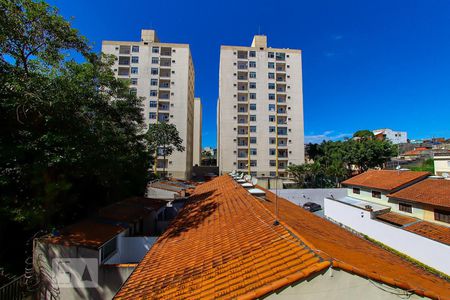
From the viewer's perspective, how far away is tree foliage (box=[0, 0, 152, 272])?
8.89 meters

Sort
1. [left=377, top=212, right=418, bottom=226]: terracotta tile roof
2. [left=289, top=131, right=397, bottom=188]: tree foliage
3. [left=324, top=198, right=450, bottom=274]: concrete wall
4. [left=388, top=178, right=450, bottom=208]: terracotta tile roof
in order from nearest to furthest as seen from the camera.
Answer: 1. [left=324, top=198, right=450, bottom=274]: concrete wall
2. [left=388, top=178, right=450, bottom=208]: terracotta tile roof
3. [left=377, top=212, right=418, bottom=226]: terracotta tile roof
4. [left=289, top=131, right=397, bottom=188]: tree foliage

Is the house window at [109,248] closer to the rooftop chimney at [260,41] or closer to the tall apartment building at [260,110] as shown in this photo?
the tall apartment building at [260,110]

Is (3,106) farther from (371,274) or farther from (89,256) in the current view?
(371,274)

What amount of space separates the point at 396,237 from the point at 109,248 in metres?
19.2

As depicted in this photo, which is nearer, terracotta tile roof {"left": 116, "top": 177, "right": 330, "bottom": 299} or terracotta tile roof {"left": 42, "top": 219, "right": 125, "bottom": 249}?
terracotta tile roof {"left": 116, "top": 177, "right": 330, "bottom": 299}

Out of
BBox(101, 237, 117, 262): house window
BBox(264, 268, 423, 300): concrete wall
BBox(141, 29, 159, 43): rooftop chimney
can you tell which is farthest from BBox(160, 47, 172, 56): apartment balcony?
BBox(264, 268, 423, 300): concrete wall

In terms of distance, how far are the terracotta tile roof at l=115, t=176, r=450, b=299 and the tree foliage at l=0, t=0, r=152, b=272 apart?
6699 mm

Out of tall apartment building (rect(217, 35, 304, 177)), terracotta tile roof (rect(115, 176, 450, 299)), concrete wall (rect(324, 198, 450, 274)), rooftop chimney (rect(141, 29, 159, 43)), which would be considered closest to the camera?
terracotta tile roof (rect(115, 176, 450, 299))

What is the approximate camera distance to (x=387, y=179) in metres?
22.7

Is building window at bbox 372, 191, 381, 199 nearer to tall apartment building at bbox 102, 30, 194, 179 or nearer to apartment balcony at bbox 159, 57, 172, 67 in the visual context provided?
tall apartment building at bbox 102, 30, 194, 179

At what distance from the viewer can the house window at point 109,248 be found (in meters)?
9.55

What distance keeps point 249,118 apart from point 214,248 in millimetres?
43086

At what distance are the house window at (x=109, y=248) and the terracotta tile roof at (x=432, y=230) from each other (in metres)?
18.9

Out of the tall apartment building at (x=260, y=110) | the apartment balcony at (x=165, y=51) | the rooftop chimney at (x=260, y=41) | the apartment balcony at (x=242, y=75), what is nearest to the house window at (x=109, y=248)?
the tall apartment building at (x=260, y=110)
